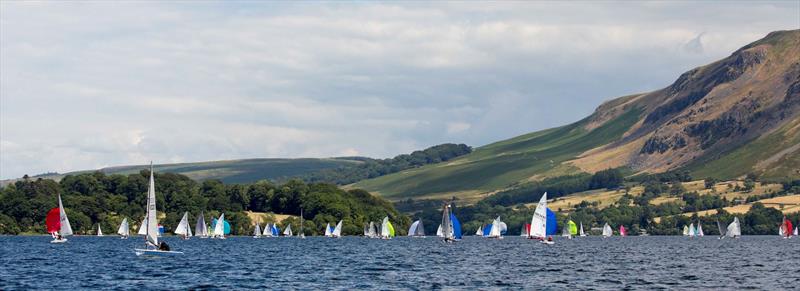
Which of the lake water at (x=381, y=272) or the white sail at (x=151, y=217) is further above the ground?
the white sail at (x=151, y=217)

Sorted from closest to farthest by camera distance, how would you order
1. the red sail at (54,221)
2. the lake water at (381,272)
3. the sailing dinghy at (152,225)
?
the lake water at (381,272) → the sailing dinghy at (152,225) → the red sail at (54,221)

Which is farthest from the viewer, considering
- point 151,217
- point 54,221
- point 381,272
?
point 54,221

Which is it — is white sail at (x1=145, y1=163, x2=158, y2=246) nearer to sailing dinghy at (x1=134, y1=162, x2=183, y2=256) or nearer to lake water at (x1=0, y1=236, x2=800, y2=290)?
sailing dinghy at (x1=134, y1=162, x2=183, y2=256)

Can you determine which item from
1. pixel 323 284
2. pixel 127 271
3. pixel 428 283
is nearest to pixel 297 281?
pixel 323 284

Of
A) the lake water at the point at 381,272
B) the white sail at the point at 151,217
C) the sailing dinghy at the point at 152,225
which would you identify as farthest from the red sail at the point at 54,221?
the white sail at the point at 151,217

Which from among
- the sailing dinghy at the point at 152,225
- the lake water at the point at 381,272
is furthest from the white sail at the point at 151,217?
the lake water at the point at 381,272

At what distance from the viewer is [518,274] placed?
111938 mm

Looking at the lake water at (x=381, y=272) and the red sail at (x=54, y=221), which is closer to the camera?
the lake water at (x=381, y=272)

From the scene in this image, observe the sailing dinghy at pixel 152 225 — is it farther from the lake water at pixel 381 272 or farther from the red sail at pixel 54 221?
the red sail at pixel 54 221

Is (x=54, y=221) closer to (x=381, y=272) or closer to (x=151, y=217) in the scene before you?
(x=151, y=217)

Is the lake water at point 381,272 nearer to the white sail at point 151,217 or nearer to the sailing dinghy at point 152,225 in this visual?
the sailing dinghy at point 152,225

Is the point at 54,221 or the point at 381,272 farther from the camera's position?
the point at 54,221

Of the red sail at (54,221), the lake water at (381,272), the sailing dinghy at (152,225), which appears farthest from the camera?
the red sail at (54,221)

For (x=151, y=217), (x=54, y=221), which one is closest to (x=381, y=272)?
(x=151, y=217)
